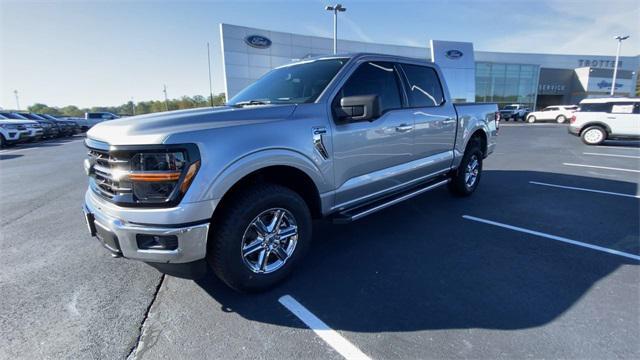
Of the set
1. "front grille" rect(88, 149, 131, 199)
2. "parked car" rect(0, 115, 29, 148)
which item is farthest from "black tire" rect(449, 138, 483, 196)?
"parked car" rect(0, 115, 29, 148)

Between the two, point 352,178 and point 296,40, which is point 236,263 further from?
point 296,40

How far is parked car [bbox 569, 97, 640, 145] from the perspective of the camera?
12.7 meters

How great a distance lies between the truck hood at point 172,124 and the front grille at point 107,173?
0.42 feet

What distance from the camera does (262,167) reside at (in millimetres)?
2537

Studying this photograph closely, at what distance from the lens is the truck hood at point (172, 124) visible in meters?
2.18

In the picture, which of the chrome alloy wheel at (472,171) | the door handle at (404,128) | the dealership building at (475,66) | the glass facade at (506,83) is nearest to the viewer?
the door handle at (404,128)

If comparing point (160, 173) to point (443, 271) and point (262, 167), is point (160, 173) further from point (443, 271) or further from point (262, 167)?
point (443, 271)

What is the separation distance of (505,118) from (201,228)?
1695 inches

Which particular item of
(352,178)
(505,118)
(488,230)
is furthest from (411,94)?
(505,118)

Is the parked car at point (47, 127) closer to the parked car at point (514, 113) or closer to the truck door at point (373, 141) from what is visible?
the truck door at point (373, 141)

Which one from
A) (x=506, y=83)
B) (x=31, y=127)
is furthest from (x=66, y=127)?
(x=506, y=83)

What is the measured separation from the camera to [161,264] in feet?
7.69

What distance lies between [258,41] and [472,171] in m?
27.6

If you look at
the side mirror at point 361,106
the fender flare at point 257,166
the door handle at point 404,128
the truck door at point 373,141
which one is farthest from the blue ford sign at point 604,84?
the fender flare at point 257,166
